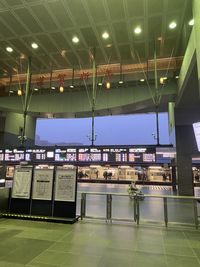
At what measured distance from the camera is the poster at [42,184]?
5.95 metres

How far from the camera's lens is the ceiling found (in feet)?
17.4

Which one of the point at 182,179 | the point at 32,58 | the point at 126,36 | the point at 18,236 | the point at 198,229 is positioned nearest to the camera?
the point at 18,236

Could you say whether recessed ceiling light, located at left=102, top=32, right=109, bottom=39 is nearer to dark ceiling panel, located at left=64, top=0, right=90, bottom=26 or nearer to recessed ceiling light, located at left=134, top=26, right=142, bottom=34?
dark ceiling panel, located at left=64, top=0, right=90, bottom=26

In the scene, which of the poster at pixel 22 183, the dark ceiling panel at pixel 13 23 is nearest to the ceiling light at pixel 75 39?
the dark ceiling panel at pixel 13 23

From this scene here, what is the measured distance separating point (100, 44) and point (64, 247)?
5.81 metres

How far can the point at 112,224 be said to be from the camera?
534cm

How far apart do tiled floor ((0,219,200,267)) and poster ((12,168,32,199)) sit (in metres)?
0.91

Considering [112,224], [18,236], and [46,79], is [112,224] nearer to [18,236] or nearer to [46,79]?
→ [18,236]

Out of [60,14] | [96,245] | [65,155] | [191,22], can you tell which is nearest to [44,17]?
[60,14]

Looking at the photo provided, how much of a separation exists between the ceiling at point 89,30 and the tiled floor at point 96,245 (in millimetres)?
5307

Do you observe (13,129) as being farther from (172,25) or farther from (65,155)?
(172,25)

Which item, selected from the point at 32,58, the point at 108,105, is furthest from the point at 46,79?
the point at 108,105

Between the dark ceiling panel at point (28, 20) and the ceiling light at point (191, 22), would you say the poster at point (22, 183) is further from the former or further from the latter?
the ceiling light at point (191, 22)

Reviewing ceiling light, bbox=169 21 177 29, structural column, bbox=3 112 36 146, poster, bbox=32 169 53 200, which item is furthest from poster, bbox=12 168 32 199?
structural column, bbox=3 112 36 146
